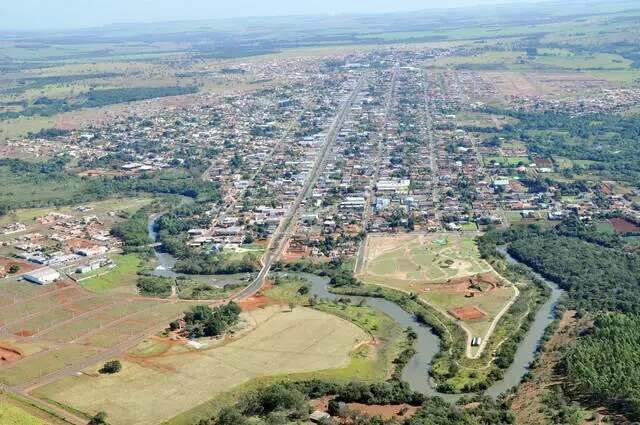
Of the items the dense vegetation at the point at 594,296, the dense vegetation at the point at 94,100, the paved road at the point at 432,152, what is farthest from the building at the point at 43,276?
the dense vegetation at the point at 94,100

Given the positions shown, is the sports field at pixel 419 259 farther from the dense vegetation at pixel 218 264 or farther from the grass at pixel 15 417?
the grass at pixel 15 417

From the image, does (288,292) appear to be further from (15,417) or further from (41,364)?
(15,417)

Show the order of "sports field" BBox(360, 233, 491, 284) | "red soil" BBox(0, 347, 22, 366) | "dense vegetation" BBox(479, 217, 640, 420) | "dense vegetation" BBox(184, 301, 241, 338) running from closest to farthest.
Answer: "dense vegetation" BBox(479, 217, 640, 420), "red soil" BBox(0, 347, 22, 366), "dense vegetation" BBox(184, 301, 241, 338), "sports field" BBox(360, 233, 491, 284)

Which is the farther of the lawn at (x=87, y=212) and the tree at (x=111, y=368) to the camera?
the lawn at (x=87, y=212)

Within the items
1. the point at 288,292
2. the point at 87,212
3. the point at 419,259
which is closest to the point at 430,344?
the point at 288,292

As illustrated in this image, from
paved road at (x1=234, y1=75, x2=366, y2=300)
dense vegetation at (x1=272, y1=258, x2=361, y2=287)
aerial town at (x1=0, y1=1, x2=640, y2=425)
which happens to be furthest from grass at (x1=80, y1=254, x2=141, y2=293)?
dense vegetation at (x1=272, y1=258, x2=361, y2=287)

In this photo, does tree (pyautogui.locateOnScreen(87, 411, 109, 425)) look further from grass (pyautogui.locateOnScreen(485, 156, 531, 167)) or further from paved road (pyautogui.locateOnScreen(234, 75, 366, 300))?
grass (pyautogui.locateOnScreen(485, 156, 531, 167))

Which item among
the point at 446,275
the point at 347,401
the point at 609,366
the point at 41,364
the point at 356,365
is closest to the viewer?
the point at 609,366
